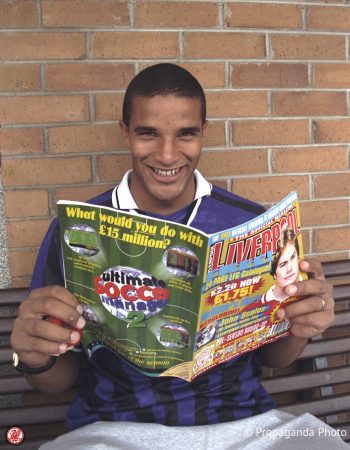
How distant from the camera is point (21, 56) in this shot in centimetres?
192

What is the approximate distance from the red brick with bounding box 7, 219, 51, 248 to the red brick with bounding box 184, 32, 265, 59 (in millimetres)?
845

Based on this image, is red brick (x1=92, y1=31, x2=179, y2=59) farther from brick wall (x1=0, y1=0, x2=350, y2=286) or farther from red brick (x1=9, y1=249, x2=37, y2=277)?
red brick (x1=9, y1=249, x2=37, y2=277)

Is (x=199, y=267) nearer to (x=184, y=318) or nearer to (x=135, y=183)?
(x=184, y=318)

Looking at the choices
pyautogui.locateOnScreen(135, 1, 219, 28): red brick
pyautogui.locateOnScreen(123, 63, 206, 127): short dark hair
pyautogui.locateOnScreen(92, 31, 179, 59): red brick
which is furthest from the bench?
pyautogui.locateOnScreen(135, 1, 219, 28): red brick

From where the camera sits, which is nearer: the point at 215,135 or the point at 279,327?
the point at 279,327

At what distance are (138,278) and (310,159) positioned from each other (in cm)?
122

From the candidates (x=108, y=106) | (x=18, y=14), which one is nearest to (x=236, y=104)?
(x=108, y=106)

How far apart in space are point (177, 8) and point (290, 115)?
0.61 m

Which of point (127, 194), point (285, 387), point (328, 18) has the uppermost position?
point (328, 18)

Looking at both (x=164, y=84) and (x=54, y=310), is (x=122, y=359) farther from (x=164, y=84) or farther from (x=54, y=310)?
(x=164, y=84)

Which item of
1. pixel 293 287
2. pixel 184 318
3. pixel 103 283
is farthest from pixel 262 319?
pixel 103 283

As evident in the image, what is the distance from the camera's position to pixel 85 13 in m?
1.96

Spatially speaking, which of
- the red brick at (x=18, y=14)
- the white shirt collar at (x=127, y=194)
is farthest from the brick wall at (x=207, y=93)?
the white shirt collar at (x=127, y=194)

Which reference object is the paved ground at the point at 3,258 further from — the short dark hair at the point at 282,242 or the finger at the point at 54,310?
the short dark hair at the point at 282,242
